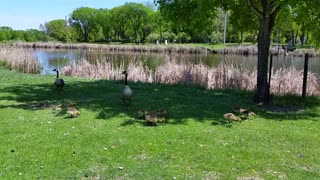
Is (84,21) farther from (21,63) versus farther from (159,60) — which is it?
(21,63)

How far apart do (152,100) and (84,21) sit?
112 meters

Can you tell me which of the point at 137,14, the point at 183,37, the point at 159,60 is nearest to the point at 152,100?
the point at 159,60

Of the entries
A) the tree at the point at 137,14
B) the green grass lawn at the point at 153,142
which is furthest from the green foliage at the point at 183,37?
the green grass lawn at the point at 153,142

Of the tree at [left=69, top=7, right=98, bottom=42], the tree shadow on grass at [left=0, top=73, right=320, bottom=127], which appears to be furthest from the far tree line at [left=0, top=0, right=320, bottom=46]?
the tree shadow on grass at [left=0, top=73, right=320, bottom=127]

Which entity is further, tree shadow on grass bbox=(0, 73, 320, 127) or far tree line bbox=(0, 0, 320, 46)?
far tree line bbox=(0, 0, 320, 46)

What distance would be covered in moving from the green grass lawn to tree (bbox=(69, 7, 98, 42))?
110 meters

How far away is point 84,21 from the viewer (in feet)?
397

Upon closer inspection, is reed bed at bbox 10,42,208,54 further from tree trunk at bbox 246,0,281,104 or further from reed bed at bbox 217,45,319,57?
tree trunk at bbox 246,0,281,104

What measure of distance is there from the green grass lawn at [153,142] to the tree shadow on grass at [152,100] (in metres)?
0.03

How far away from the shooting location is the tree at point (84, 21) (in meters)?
119

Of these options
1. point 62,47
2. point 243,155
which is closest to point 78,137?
point 243,155

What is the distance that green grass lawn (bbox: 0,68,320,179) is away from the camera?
6.70 metres

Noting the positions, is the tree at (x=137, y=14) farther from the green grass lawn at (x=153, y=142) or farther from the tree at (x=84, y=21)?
the green grass lawn at (x=153, y=142)

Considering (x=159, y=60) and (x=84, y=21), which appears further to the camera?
(x=84, y=21)
